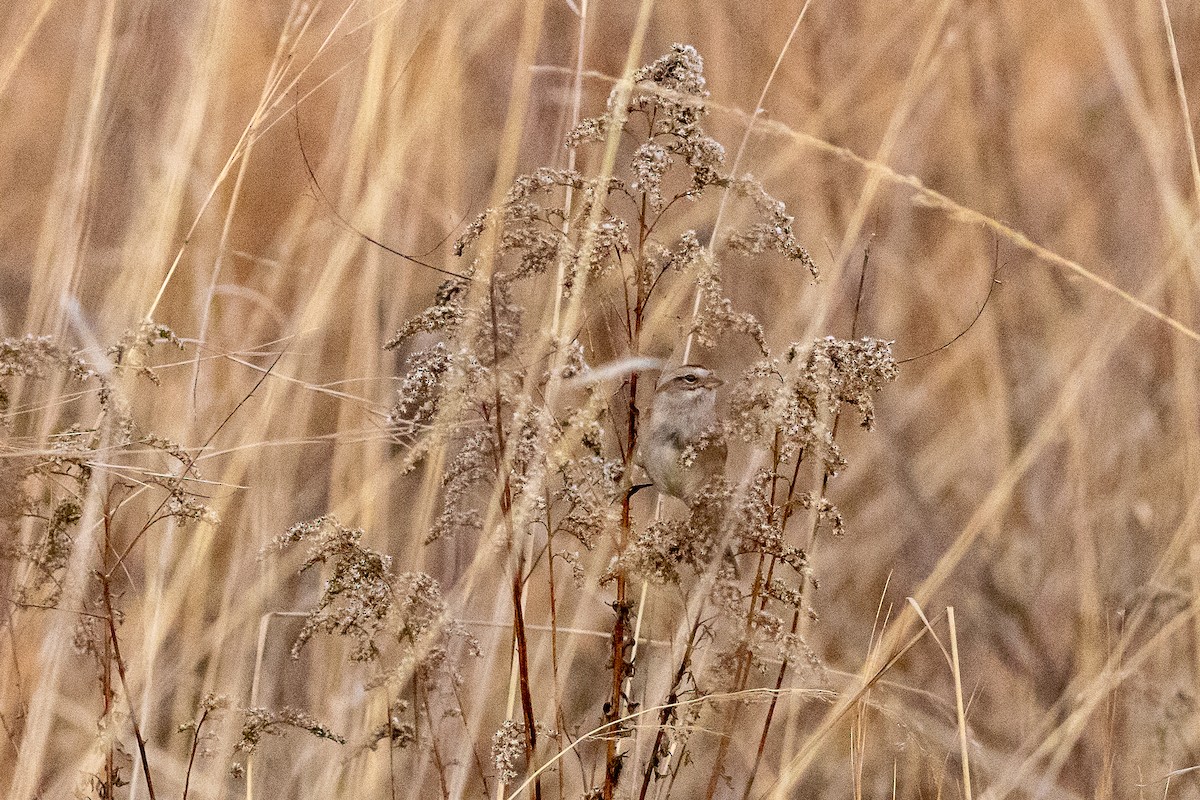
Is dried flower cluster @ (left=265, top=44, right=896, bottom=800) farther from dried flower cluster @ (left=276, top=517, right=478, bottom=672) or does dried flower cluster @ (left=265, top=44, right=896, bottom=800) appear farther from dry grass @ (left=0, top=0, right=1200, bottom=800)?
dry grass @ (left=0, top=0, right=1200, bottom=800)

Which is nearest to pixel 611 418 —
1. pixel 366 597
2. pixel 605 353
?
pixel 366 597

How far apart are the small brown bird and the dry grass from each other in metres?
0.11

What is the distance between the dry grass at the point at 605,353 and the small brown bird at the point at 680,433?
11 cm

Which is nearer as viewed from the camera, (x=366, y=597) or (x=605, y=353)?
(x=366, y=597)

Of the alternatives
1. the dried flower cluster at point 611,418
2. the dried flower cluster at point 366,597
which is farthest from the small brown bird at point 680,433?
the dried flower cluster at point 366,597

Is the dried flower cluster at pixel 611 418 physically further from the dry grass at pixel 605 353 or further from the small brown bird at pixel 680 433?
the dry grass at pixel 605 353

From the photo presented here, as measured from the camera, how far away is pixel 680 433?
153 cm

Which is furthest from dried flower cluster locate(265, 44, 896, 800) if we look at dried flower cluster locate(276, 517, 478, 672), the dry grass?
the dry grass

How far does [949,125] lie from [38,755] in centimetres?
260

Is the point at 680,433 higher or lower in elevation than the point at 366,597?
higher

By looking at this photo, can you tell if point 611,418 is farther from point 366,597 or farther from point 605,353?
point 605,353

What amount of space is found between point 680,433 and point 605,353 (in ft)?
5.46

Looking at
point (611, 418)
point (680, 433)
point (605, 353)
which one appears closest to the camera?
point (611, 418)

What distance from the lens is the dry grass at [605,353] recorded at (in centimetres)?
183
